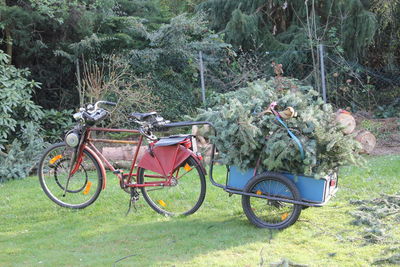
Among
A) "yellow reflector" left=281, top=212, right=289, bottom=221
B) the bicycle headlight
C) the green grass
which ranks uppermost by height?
the bicycle headlight

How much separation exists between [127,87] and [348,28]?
17.3 feet

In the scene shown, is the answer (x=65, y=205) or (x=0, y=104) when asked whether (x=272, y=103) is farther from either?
(x=0, y=104)

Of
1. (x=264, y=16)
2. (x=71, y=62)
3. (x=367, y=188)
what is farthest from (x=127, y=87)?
(x=367, y=188)

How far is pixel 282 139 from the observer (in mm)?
4289

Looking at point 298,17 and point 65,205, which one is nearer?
point 65,205

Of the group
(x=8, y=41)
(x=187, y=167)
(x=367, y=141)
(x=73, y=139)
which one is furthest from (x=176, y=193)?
(x=8, y=41)

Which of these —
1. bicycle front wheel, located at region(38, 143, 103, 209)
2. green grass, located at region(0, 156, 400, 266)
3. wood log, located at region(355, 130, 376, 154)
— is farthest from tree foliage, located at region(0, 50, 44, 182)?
wood log, located at region(355, 130, 376, 154)

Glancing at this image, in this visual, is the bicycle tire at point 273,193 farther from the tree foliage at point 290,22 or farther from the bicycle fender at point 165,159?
the tree foliage at point 290,22

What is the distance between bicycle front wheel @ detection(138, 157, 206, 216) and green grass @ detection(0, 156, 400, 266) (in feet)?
0.40

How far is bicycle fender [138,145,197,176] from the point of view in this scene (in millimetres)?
4926

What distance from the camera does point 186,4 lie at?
46.9ft

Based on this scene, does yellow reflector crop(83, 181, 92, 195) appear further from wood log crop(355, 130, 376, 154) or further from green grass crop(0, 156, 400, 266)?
wood log crop(355, 130, 376, 154)

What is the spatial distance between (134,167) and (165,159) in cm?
55

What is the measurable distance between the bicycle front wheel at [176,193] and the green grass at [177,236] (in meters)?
0.12
